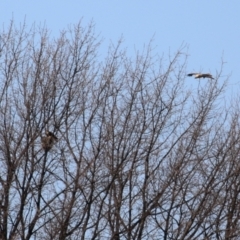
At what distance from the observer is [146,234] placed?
15.4m

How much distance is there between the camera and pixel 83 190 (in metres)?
15.0

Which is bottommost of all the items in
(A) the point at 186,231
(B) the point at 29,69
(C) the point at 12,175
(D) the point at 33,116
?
(A) the point at 186,231

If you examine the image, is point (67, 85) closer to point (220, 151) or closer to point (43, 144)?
point (43, 144)

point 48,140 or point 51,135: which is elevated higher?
point 51,135

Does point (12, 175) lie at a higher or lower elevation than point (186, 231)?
higher

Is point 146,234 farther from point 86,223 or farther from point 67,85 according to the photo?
point 67,85

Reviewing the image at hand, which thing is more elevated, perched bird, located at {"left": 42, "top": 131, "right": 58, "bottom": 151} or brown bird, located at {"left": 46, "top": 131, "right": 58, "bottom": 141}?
brown bird, located at {"left": 46, "top": 131, "right": 58, "bottom": 141}

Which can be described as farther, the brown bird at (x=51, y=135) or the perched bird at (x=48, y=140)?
the brown bird at (x=51, y=135)

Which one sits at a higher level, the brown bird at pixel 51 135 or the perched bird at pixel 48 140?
the brown bird at pixel 51 135

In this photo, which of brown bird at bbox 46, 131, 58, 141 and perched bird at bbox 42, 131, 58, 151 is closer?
perched bird at bbox 42, 131, 58, 151

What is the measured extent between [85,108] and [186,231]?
9.31 ft

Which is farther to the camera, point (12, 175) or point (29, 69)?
point (29, 69)

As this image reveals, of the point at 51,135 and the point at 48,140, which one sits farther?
the point at 51,135

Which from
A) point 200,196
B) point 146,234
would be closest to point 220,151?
point 200,196
